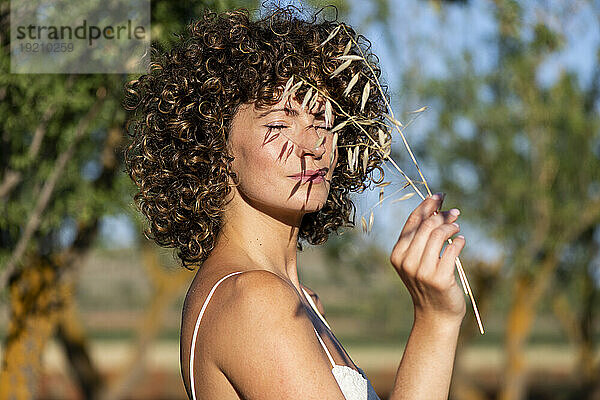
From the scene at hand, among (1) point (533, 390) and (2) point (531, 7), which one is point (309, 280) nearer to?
(1) point (533, 390)

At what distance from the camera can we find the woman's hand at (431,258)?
1.49 m

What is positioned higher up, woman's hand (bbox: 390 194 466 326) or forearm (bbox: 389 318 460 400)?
woman's hand (bbox: 390 194 466 326)

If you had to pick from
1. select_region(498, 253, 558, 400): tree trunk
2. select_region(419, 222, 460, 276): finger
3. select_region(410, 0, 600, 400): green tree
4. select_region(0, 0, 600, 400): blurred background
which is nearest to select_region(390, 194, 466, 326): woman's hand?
select_region(419, 222, 460, 276): finger

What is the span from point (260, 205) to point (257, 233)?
0.07 meters

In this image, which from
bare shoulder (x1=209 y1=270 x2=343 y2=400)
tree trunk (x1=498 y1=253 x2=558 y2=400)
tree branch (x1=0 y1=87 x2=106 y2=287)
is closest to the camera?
bare shoulder (x1=209 y1=270 x2=343 y2=400)

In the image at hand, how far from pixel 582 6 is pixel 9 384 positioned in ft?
25.0

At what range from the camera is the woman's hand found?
4.89 ft

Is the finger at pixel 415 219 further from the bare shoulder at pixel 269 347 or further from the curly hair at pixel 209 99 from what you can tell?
the curly hair at pixel 209 99

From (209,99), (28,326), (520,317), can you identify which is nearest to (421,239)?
(209,99)

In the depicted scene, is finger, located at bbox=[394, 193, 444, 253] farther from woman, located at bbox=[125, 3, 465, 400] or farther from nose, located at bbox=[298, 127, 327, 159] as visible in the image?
nose, located at bbox=[298, 127, 327, 159]

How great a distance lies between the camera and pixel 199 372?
1.61m

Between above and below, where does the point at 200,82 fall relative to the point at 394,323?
above

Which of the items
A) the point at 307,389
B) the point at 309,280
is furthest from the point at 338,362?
the point at 309,280

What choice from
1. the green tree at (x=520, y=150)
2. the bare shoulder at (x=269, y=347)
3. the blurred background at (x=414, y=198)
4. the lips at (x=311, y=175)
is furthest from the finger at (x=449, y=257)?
the green tree at (x=520, y=150)
